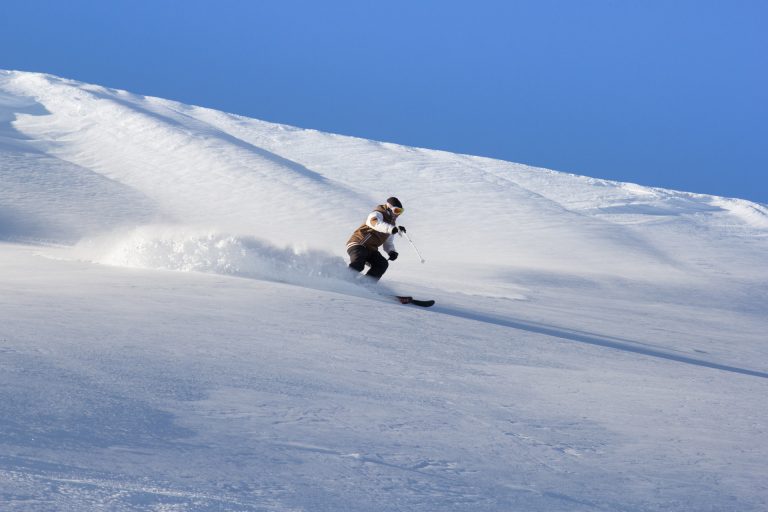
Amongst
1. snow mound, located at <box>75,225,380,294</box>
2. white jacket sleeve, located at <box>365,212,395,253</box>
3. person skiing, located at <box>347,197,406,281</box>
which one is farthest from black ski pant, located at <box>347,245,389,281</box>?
white jacket sleeve, located at <box>365,212,395,253</box>

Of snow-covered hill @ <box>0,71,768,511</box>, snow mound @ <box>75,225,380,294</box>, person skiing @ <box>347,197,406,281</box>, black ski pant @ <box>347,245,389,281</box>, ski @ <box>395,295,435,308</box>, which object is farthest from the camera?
black ski pant @ <box>347,245,389,281</box>

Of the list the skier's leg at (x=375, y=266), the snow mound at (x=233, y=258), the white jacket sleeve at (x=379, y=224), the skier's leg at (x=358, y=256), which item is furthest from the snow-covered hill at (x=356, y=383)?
the white jacket sleeve at (x=379, y=224)

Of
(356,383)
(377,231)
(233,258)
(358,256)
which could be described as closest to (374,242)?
(377,231)

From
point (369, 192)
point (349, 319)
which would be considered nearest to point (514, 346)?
point (349, 319)

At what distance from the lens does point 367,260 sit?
10.6 meters

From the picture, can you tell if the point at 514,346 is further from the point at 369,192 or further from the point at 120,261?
the point at 369,192

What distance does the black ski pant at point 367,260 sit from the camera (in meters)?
10.5

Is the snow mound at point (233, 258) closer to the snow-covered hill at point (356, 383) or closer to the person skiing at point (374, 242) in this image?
the snow-covered hill at point (356, 383)

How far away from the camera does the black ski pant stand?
10539 millimetres

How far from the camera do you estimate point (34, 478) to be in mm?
2795

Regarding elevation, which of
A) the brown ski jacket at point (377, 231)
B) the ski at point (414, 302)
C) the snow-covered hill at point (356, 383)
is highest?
the brown ski jacket at point (377, 231)

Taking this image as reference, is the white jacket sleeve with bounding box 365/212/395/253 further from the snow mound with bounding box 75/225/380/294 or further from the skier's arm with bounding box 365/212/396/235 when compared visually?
the snow mound with bounding box 75/225/380/294

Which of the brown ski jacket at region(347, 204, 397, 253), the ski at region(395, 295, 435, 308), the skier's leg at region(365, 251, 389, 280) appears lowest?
the ski at region(395, 295, 435, 308)

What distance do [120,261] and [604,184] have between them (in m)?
25.2
